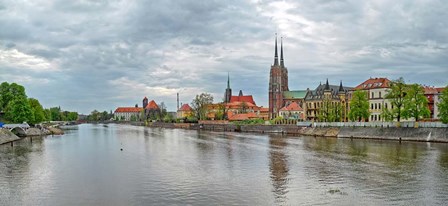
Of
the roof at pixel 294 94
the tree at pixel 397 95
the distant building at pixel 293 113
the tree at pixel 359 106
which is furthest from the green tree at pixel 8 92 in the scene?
the roof at pixel 294 94

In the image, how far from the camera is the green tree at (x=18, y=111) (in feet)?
286

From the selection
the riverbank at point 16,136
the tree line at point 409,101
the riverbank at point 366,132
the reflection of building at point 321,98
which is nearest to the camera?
the riverbank at point 366,132

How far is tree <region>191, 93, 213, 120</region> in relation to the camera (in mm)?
146500

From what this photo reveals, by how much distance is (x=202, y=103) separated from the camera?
14738cm

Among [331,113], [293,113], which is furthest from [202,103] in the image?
[331,113]

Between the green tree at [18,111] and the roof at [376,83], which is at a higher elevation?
the roof at [376,83]

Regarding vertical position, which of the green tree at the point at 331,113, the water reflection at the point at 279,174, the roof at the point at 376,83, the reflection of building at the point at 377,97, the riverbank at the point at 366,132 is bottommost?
the water reflection at the point at 279,174

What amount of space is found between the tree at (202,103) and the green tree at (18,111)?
66.9m

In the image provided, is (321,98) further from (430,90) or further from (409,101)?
(409,101)

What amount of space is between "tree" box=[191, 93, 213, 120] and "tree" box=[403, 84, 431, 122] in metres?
84.9

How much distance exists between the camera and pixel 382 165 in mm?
38094

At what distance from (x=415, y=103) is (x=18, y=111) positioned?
79.1 meters

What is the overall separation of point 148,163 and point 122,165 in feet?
8.71

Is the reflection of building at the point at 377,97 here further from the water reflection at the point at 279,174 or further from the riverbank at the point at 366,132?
the water reflection at the point at 279,174
